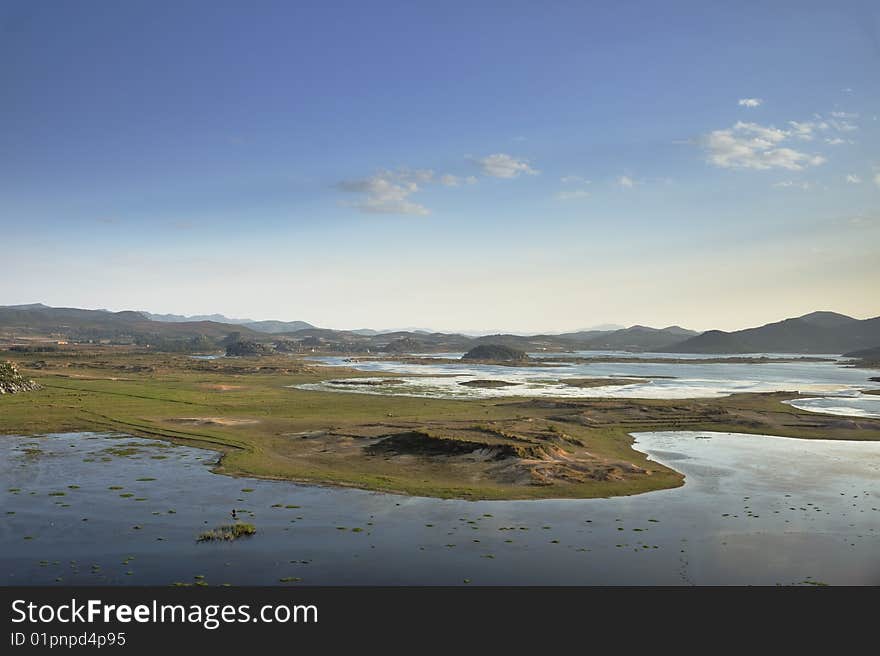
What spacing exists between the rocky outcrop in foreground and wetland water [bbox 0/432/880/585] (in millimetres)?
51710

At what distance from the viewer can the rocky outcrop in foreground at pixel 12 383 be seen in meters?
90.2

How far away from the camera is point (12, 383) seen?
92062mm

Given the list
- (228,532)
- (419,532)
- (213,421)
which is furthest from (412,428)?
(228,532)

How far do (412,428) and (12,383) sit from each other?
7031cm

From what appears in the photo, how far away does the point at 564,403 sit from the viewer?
9181 cm

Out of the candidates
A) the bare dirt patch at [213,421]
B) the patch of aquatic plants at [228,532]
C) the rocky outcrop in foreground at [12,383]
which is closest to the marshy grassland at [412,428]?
the bare dirt patch at [213,421]

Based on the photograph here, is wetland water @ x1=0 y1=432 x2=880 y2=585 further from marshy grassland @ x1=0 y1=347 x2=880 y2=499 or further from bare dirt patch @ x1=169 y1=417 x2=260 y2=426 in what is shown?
bare dirt patch @ x1=169 y1=417 x2=260 y2=426

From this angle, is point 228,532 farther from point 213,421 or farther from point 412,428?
point 213,421

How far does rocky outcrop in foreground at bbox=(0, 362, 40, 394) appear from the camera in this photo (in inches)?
3553

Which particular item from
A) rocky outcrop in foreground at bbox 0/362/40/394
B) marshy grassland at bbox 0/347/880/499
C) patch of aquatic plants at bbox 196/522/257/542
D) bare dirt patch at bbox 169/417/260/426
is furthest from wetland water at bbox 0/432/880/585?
rocky outcrop in foreground at bbox 0/362/40/394

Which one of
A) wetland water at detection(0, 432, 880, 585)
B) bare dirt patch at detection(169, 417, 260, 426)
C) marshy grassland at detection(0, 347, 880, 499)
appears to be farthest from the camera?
bare dirt patch at detection(169, 417, 260, 426)

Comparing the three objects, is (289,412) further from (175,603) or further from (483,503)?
(175,603)

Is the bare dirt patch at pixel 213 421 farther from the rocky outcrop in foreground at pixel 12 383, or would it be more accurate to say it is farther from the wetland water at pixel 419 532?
the rocky outcrop in foreground at pixel 12 383

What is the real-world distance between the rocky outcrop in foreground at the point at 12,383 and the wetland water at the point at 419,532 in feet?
170
